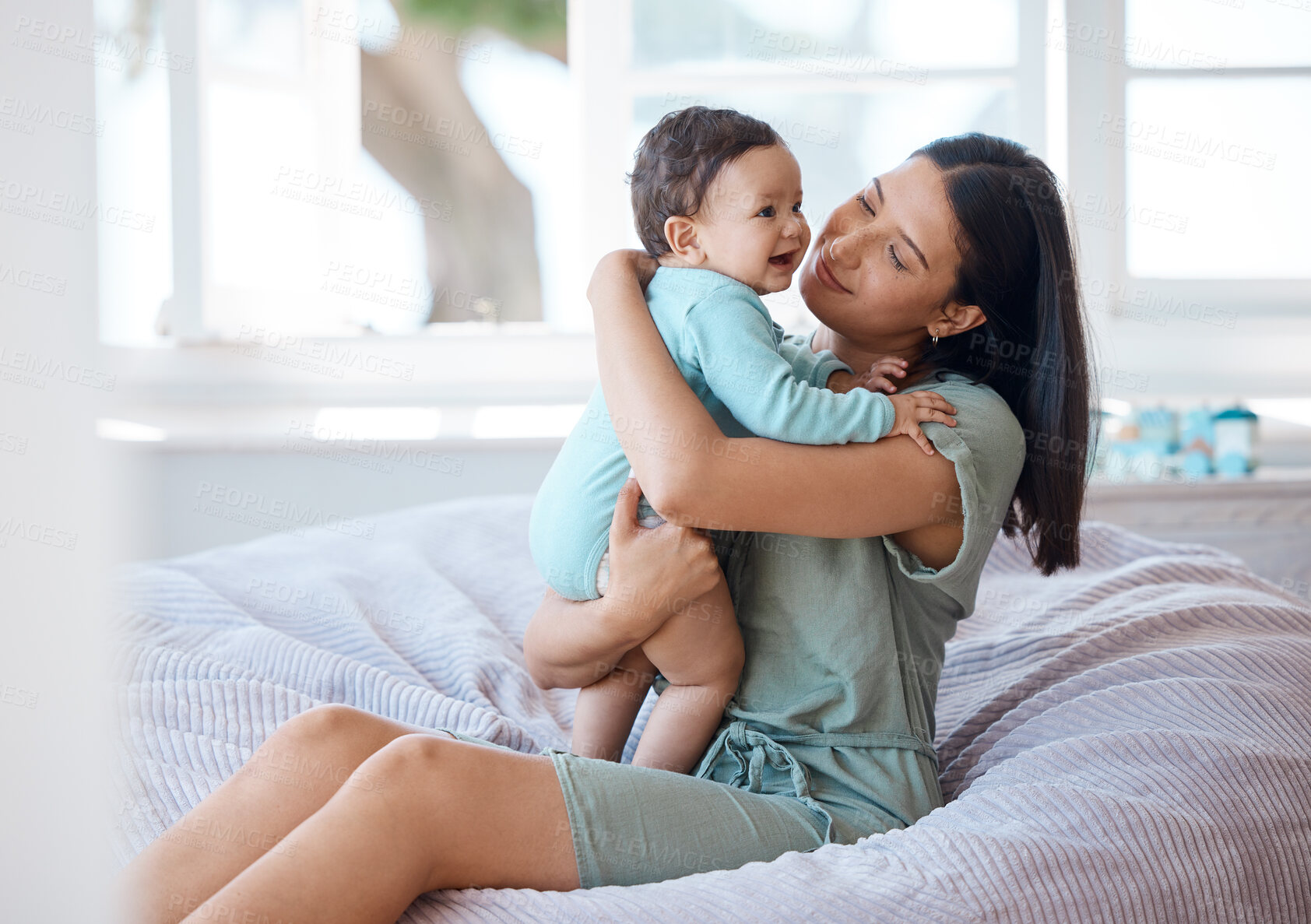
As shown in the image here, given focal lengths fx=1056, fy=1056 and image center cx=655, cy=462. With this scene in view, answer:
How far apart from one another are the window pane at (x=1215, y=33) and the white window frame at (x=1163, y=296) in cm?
3

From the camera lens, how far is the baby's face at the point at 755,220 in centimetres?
107

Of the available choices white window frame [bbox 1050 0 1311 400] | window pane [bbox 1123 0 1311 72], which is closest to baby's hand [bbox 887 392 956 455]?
white window frame [bbox 1050 0 1311 400]

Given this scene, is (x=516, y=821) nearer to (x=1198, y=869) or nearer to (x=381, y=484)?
(x=1198, y=869)

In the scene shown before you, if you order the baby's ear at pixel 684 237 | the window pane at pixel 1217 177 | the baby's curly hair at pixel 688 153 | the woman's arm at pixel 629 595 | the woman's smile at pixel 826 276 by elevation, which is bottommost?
the woman's arm at pixel 629 595

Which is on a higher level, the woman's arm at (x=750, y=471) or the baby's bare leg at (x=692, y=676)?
the woman's arm at (x=750, y=471)

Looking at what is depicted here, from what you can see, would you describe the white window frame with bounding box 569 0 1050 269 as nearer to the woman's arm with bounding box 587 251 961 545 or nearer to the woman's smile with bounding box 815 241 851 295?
the woman's smile with bounding box 815 241 851 295

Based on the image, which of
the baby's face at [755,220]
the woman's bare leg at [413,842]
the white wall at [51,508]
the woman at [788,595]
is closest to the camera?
the white wall at [51,508]

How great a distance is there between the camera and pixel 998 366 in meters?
1.16

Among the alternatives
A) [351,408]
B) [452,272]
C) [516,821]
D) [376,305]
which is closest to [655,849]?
[516,821]

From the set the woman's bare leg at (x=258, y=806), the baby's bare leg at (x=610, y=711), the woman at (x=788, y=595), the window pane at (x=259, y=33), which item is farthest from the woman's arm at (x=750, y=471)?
the window pane at (x=259, y=33)

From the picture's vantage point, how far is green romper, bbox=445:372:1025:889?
0.99m

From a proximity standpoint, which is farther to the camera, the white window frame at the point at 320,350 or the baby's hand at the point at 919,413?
the white window frame at the point at 320,350

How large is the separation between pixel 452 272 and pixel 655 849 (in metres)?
3.26

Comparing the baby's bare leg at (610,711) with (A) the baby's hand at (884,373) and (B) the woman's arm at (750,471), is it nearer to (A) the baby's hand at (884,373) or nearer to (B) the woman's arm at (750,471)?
(B) the woman's arm at (750,471)
